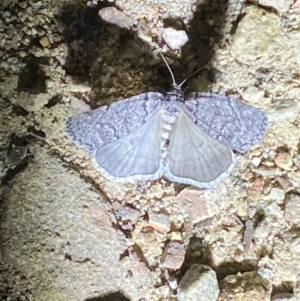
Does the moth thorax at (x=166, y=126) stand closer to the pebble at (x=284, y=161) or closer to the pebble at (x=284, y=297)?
the pebble at (x=284, y=161)

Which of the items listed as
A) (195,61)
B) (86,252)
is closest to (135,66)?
(195,61)

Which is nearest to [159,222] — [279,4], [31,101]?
[31,101]

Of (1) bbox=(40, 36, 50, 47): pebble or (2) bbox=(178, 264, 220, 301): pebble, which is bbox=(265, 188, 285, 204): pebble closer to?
(2) bbox=(178, 264, 220, 301): pebble

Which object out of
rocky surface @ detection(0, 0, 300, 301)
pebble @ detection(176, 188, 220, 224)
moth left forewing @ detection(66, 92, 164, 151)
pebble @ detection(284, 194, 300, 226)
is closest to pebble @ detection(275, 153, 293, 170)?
rocky surface @ detection(0, 0, 300, 301)

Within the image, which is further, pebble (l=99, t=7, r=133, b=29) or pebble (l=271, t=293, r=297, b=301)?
pebble (l=99, t=7, r=133, b=29)

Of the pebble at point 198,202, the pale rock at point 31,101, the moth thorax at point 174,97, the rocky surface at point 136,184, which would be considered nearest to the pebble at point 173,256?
the rocky surface at point 136,184

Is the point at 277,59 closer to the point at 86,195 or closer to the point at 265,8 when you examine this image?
the point at 265,8
